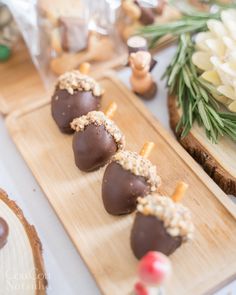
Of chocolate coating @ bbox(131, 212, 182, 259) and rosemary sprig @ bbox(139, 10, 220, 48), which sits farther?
rosemary sprig @ bbox(139, 10, 220, 48)

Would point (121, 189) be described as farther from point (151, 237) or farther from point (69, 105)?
point (69, 105)

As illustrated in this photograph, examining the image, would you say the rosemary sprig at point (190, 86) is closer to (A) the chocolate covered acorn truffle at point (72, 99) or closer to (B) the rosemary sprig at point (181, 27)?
(B) the rosemary sprig at point (181, 27)

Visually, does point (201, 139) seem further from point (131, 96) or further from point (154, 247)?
point (154, 247)

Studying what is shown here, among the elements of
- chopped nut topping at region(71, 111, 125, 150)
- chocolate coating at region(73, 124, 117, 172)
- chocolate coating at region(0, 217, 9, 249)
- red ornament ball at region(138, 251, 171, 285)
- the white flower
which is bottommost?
chocolate coating at region(0, 217, 9, 249)

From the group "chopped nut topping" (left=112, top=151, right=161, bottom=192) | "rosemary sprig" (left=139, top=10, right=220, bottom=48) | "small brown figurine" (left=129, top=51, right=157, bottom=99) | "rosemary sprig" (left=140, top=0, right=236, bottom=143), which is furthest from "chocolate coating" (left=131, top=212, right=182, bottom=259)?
"rosemary sprig" (left=139, top=10, right=220, bottom=48)

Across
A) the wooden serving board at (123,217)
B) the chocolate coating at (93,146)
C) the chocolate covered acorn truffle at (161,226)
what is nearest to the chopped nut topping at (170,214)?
the chocolate covered acorn truffle at (161,226)

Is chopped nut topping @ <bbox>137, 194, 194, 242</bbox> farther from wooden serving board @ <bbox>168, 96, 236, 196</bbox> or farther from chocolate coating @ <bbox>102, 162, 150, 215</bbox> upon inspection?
wooden serving board @ <bbox>168, 96, 236, 196</bbox>
